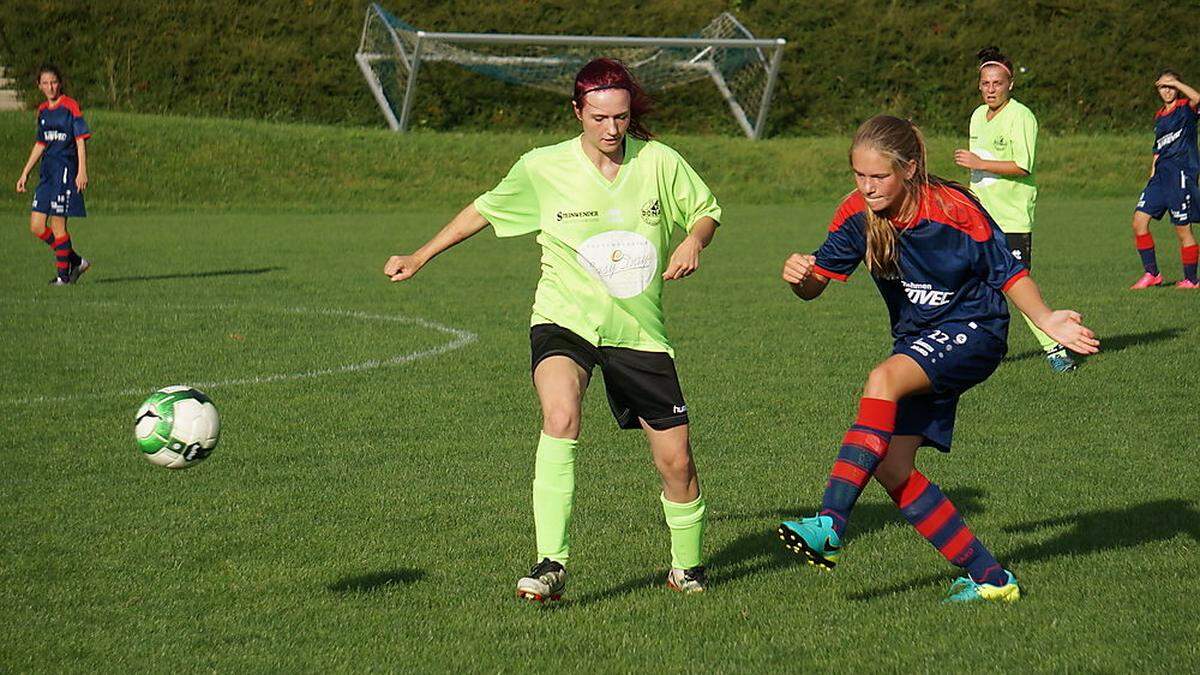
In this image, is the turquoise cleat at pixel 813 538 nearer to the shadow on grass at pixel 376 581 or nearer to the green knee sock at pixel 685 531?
the green knee sock at pixel 685 531

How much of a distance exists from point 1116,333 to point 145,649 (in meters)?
9.31

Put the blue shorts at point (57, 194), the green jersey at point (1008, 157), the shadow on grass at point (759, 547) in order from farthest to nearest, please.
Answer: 1. the blue shorts at point (57, 194)
2. the green jersey at point (1008, 157)
3. the shadow on grass at point (759, 547)

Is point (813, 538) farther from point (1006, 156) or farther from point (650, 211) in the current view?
point (1006, 156)

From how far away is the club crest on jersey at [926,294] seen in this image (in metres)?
5.12

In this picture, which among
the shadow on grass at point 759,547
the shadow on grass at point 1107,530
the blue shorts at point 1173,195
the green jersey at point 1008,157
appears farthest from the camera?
the blue shorts at point 1173,195

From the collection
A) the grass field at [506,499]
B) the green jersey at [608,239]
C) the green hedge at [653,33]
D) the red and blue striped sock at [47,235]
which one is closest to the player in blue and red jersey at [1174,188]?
the grass field at [506,499]

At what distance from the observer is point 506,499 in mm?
7039

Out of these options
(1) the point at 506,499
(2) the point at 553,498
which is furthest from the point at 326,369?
(2) the point at 553,498

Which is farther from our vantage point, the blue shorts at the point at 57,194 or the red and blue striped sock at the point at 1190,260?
the blue shorts at the point at 57,194

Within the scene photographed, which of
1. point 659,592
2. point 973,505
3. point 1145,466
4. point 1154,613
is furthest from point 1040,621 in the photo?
point 1145,466

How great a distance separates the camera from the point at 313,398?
963 centimetres

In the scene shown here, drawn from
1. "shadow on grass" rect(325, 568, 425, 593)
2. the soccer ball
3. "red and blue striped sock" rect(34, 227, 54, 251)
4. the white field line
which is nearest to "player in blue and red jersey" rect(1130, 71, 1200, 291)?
the white field line

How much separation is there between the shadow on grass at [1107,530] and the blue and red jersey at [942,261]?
1.04m

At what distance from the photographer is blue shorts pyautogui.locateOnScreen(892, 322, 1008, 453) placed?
5.05 m
